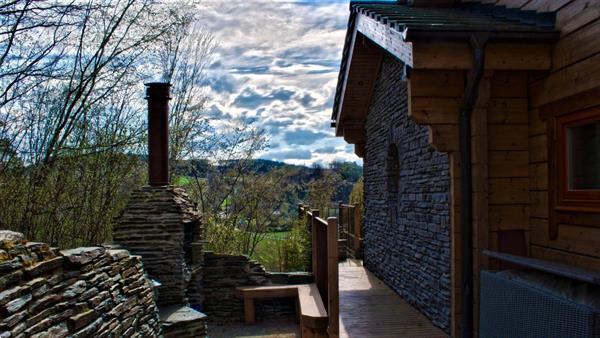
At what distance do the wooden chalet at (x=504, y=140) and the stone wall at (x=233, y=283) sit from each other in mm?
4147

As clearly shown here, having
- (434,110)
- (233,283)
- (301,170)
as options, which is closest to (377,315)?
(434,110)

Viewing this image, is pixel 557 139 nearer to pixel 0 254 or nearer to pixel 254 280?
pixel 0 254

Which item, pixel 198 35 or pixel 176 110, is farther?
pixel 198 35

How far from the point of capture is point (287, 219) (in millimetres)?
14531

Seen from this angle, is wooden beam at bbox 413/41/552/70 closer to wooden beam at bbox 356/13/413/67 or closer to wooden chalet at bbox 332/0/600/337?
wooden chalet at bbox 332/0/600/337

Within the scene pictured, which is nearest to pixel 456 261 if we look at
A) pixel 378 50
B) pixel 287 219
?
pixel 378 50

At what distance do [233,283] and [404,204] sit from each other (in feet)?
13.2

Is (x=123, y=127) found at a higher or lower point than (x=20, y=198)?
higher

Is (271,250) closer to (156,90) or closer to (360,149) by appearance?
(360,149)

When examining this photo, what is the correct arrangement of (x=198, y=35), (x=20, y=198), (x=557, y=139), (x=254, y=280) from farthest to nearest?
(x=198, y=35), (x=254, y=280), (x=20, y=198), (x=557, y=139)

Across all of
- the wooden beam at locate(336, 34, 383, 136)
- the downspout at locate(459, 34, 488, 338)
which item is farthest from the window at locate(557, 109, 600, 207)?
the wooden beam at locate(336, 34, 383, 136)

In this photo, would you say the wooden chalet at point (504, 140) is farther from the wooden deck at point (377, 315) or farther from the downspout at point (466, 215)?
the wooden deck at point (377, 315)

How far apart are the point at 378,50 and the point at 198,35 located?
708cm

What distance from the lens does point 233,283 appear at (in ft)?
29.7
